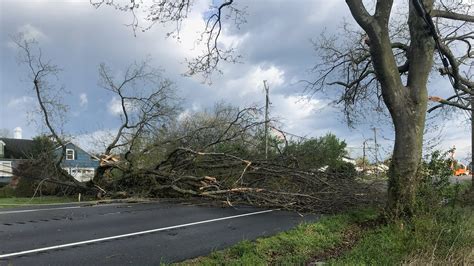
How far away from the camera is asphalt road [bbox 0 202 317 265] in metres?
7.95

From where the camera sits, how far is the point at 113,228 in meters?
11.1

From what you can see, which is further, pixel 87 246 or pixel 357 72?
pixel 357 72

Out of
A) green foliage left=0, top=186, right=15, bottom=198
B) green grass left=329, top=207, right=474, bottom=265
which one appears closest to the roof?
green foliage left=0, top=186, right=15, bottom=198

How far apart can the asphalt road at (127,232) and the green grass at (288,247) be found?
1.81ft

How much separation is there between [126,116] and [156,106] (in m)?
1.62

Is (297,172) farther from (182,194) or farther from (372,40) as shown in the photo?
(372,40)

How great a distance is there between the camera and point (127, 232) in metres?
10.5

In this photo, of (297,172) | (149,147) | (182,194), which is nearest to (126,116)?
(149,147)

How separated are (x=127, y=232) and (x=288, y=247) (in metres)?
3.60

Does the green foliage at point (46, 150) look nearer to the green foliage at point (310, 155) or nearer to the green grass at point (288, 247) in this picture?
the green foliage at point (310, 155)

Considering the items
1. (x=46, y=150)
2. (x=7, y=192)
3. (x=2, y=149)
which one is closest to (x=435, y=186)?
(x=46, y=150)

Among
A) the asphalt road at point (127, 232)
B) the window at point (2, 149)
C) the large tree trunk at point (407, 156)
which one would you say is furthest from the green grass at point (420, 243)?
the window at point (2, 149)

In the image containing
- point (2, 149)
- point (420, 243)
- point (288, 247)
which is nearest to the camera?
point (420, 243)

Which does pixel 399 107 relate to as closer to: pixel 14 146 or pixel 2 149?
pixel 2 149
